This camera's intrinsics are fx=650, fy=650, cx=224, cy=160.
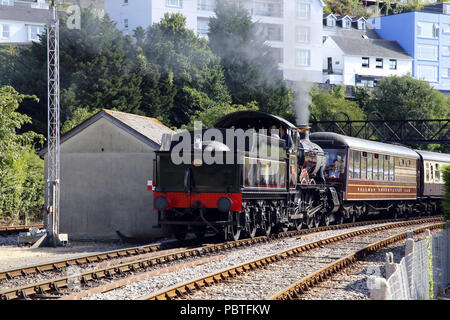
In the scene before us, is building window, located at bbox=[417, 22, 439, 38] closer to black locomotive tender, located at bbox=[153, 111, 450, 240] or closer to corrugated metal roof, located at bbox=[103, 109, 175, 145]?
black locomotive tender, located at bbox=[153, 111, 450, 240]

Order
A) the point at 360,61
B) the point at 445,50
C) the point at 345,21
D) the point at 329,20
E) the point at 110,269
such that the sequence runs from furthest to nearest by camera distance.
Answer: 1. the point at 345,21
2. the point at 329,20
3. the point at 445,50
4. the point at 360,61
5. the point at 110,269

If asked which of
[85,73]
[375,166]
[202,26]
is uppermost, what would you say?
[202,26]

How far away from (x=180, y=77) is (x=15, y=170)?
20724 millimetres

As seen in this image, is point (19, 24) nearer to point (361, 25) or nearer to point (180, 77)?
point (180, 77)

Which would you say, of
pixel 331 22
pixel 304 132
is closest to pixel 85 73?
pixel 304 132

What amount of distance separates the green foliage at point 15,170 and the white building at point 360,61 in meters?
45.3

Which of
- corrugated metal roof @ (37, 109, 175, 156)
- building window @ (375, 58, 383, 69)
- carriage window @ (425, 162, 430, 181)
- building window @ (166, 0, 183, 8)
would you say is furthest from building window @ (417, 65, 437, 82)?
corrugated metal roof @ (37, 109, 175, 156)

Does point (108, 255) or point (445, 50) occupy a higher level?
point (445, 50)

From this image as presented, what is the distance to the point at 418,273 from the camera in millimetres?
10023

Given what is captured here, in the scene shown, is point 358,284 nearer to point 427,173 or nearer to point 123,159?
point 123,159

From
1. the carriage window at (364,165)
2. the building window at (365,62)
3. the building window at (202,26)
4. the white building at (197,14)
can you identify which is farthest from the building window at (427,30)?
the carriage window at (364,165)

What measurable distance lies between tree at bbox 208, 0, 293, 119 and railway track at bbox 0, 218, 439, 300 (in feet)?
86.9

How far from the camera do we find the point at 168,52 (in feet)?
155
